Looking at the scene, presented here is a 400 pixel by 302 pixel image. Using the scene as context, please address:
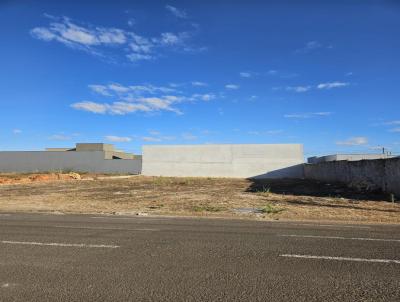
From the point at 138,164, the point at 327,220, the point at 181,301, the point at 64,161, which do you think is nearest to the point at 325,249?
the point at 181,301

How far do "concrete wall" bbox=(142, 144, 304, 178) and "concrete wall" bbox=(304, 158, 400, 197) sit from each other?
1412 cm

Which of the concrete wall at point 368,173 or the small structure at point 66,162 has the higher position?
the small structure at point 66,162

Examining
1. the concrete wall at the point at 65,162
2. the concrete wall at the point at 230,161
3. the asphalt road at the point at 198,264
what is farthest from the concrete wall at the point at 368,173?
the concrete wall at the point at 65,162

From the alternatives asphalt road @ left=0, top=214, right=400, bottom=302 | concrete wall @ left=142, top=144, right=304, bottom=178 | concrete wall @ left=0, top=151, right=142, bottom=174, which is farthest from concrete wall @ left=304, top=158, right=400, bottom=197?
concrete wall @ left=0, top=151, right=142, bottom=174

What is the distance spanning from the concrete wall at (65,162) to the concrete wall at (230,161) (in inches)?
458

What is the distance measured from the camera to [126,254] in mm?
8523

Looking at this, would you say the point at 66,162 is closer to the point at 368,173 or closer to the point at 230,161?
the point at 230,161

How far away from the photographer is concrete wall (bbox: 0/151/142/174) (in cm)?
7325

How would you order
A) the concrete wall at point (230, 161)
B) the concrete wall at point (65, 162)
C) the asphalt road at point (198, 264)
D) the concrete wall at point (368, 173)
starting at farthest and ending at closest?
the concrete wall at point (65, 162) → the concrete wall at point (230, 161) → the concrete wall at point (368, 173) → the asphalt road at point (198, 264)

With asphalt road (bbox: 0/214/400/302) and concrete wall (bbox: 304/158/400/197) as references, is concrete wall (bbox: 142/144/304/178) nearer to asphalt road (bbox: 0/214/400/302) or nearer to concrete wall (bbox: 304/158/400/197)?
concrete wall (bbox: 304/158/400/197)

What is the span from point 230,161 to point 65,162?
2972cm

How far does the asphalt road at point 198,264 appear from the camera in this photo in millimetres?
5934

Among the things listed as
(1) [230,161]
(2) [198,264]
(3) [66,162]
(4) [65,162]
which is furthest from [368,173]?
(4) [65,162]

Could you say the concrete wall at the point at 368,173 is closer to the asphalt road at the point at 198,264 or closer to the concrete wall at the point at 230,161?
the asphalt road at the point at 198,264
